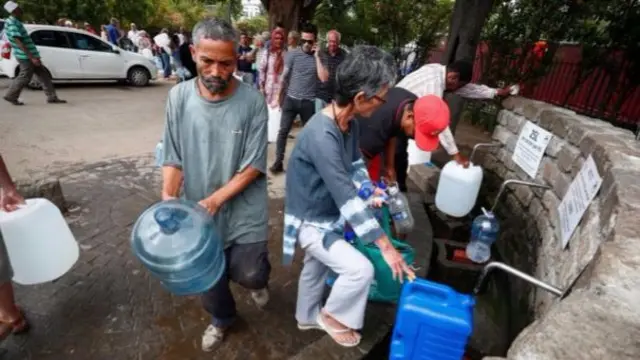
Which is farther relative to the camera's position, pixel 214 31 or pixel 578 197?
pixel 578 197

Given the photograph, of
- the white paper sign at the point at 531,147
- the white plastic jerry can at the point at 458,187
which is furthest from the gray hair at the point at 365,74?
the white paper sign at the point at 531,147

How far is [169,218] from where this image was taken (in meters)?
1.72

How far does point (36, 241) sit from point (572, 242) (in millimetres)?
3308

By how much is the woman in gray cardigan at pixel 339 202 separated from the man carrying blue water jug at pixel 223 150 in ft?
0.65

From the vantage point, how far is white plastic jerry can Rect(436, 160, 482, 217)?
3441 millimetres

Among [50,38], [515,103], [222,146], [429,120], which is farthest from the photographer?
[50,38]

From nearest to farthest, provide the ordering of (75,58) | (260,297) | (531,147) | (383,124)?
(260,297) < (383,124) < (531,147) < (75,58)

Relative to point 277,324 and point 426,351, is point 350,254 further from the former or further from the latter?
point 277,324

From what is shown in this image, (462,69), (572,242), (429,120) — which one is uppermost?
(462,69)

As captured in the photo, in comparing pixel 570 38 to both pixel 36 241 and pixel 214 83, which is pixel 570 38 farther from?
pixel 36 241

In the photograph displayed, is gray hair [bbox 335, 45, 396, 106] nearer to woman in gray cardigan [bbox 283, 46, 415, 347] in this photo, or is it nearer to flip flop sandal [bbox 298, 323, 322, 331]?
woman in gray cardigan [bbox 283, 46, 415, 347]

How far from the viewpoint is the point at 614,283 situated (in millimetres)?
1228

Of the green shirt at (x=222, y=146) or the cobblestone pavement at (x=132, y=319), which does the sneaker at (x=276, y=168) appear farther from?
the green shirt at (x=222, y=146)

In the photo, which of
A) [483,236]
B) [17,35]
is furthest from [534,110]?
[17,35]
